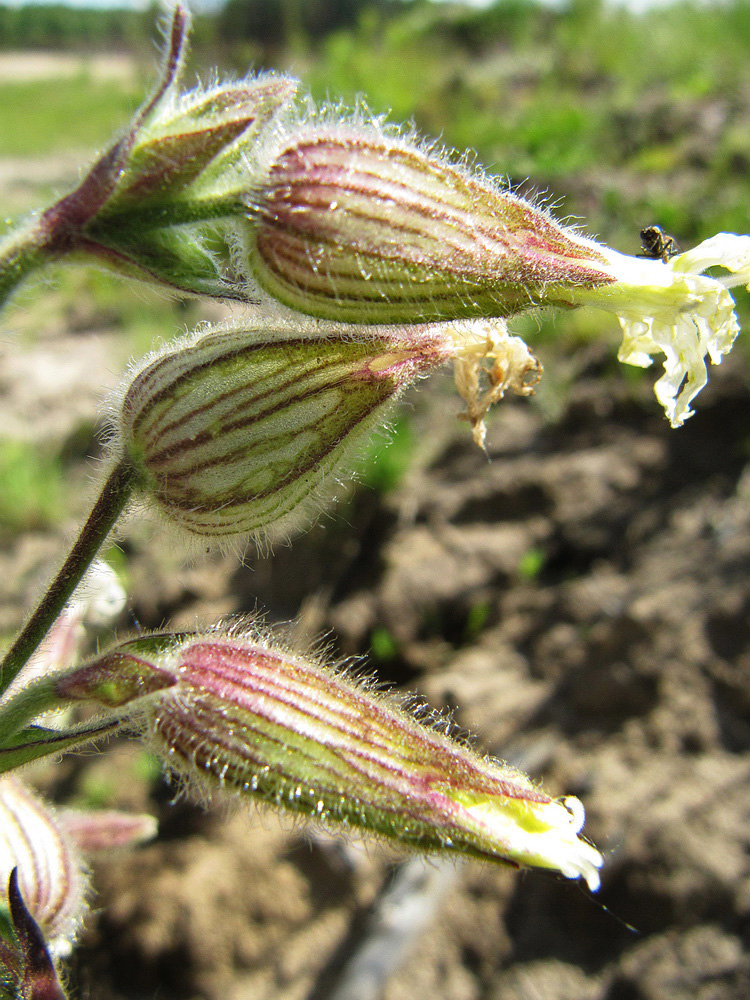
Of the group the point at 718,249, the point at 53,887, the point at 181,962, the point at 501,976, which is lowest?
the point at 181,962

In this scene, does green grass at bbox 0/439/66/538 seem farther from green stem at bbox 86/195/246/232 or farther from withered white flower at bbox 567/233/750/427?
withered white flower at bbox 567/233/750/427

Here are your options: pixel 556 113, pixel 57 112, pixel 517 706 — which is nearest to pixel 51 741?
pixel 517 706

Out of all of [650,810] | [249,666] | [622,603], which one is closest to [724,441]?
[622,603]

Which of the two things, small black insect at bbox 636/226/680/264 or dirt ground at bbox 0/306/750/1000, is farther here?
dirt ground at bbox 0/306/750/1000

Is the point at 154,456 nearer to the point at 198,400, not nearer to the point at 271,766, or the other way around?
the point at 198,400

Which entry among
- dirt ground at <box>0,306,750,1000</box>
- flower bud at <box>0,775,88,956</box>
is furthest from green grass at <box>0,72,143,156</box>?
flower bud at <box>0,775,88,956</box>

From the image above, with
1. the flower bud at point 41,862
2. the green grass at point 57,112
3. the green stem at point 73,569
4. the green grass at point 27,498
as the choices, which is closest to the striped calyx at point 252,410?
the green stem at point 73,569

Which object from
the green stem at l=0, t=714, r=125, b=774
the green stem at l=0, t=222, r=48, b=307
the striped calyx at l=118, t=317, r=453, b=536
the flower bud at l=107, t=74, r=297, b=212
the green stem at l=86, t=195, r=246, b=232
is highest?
the flower bud at l=107, t=74, r=297, b=212
